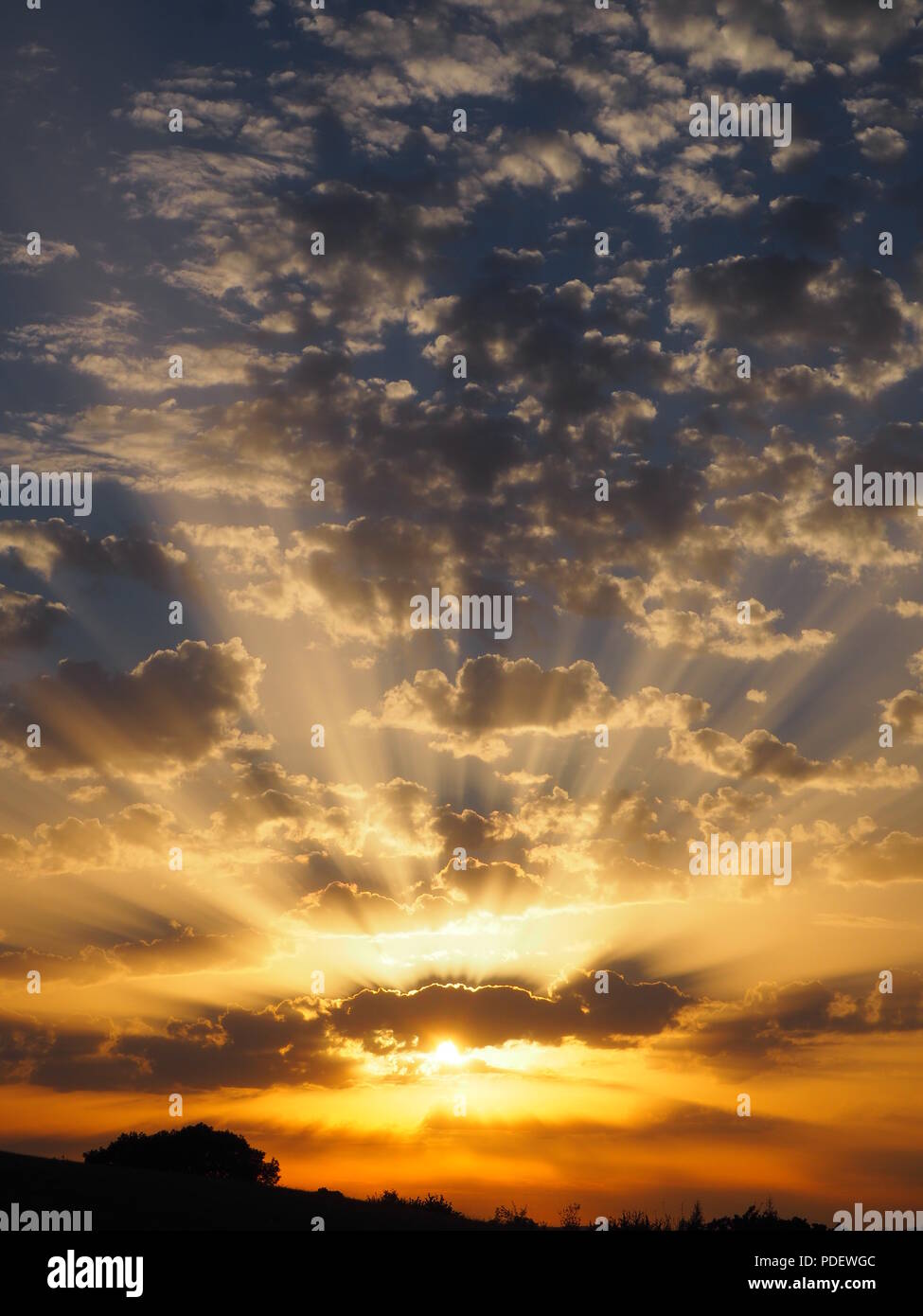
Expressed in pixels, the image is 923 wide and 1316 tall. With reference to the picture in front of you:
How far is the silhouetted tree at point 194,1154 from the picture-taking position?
94250mm

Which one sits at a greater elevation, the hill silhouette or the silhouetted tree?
the hill silhouette

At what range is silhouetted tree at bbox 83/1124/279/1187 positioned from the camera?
94.2 m

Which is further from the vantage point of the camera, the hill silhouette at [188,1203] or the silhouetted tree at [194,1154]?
the silhouetted tree at [194,1154]

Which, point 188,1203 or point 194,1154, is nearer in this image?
point 188,1203

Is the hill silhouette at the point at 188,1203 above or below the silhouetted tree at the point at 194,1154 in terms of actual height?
above

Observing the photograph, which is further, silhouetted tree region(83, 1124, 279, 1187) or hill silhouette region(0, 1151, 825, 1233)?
silhouetted tree region(83, 1124, 279, 1187)

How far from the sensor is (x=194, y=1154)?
314 ft
